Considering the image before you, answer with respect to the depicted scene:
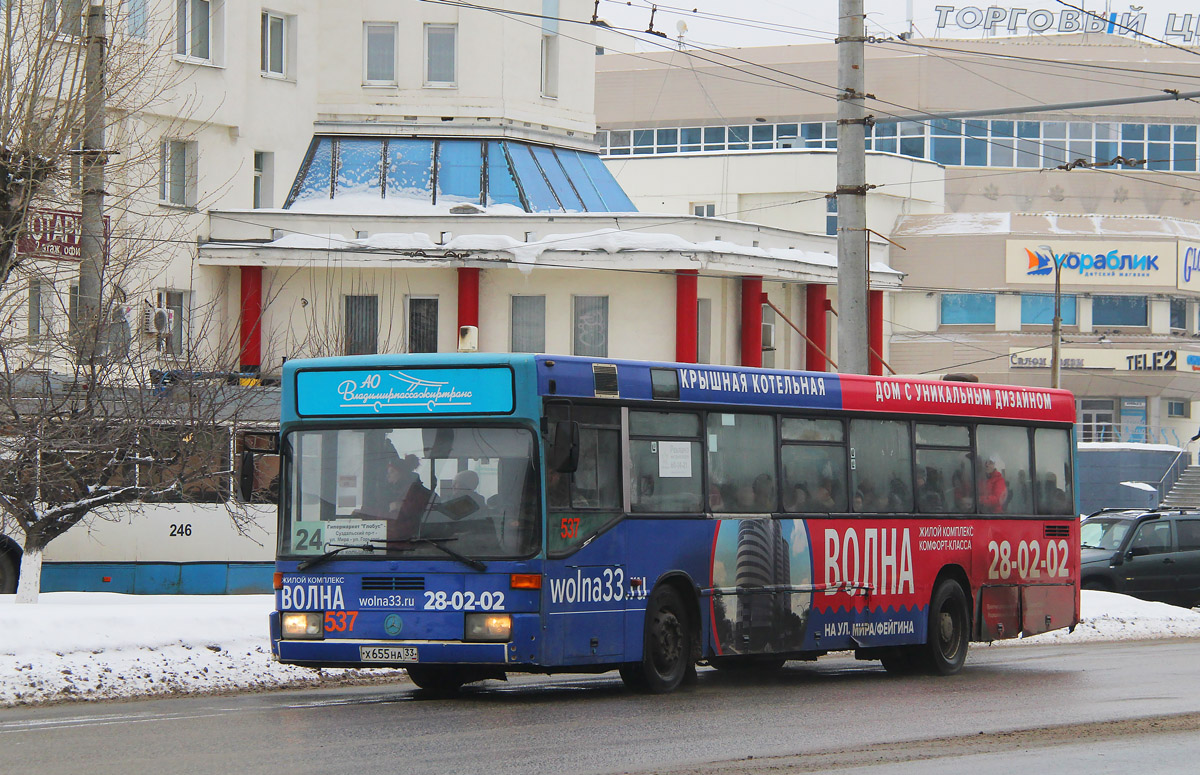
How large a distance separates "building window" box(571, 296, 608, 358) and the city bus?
72.9ft

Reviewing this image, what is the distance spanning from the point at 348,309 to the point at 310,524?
24189 mm

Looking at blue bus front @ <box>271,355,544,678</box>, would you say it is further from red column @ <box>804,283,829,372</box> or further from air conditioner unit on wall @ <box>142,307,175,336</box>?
red column @ <box>804,283,829,372</box>

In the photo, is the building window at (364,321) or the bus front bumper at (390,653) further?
the building window at (364,321)

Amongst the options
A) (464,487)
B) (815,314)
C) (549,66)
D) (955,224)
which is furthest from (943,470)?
(955,224)

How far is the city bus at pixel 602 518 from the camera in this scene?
12703mm

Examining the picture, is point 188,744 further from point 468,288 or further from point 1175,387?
point 1175,387

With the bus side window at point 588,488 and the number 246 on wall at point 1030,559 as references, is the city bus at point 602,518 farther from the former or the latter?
the number 246 on wall at point 1030,559

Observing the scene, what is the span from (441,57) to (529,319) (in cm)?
663

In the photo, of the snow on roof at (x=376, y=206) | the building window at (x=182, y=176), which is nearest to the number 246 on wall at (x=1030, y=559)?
the snow on roof at (x=376, y=206)

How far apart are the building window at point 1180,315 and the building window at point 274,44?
37270 mm

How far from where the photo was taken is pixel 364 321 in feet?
127

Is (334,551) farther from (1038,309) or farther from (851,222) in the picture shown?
(1038,309)

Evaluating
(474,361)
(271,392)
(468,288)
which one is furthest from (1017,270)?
(474,361)

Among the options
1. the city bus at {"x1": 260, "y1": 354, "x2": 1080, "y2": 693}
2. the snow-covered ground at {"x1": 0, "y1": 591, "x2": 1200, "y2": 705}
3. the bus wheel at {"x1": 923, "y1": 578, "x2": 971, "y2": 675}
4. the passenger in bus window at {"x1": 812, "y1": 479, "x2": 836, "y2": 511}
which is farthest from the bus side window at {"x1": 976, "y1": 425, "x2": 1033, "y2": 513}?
the snow-covered ground at {"x1": 0, "y1": 591, "x2": 1200, "y2": 705}
